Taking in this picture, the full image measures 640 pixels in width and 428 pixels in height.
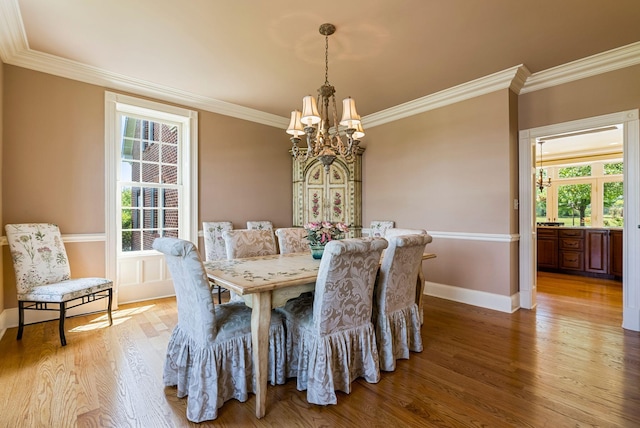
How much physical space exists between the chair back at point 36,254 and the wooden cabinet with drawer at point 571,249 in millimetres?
7172

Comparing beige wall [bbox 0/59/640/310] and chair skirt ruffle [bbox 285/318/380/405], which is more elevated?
beige wall [bbox 0/59/640/310]

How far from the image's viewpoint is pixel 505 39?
270cm

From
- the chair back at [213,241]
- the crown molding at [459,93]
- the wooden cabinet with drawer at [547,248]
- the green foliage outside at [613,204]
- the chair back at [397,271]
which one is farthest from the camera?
the green foliage outside at [613,204]

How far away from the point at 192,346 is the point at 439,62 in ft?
10.9

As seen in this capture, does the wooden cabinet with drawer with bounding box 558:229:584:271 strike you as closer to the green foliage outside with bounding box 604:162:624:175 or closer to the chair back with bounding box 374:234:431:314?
the green foliage outside with bounding box 604:162:624:175

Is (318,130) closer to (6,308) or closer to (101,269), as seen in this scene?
(101,269)

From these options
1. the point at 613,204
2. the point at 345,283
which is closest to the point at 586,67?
the point at 345,283

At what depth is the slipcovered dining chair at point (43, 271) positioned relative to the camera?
2.56 m

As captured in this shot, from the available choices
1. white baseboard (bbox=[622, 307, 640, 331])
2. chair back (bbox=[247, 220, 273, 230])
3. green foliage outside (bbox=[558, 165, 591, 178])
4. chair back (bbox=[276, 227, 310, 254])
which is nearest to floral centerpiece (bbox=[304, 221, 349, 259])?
chair back (bbox=[276, 227, 310, 254])

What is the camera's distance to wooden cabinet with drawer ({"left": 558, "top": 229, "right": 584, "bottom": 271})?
520cm

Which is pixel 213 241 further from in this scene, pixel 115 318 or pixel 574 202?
pixel 574 202

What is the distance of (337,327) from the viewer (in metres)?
1.84

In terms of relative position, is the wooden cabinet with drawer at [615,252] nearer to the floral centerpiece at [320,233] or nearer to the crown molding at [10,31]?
the floral centerpiece at [320,233]

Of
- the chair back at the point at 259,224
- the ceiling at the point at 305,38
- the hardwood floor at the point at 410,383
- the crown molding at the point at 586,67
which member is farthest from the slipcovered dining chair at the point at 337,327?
the crown molding at the point at 586,67
